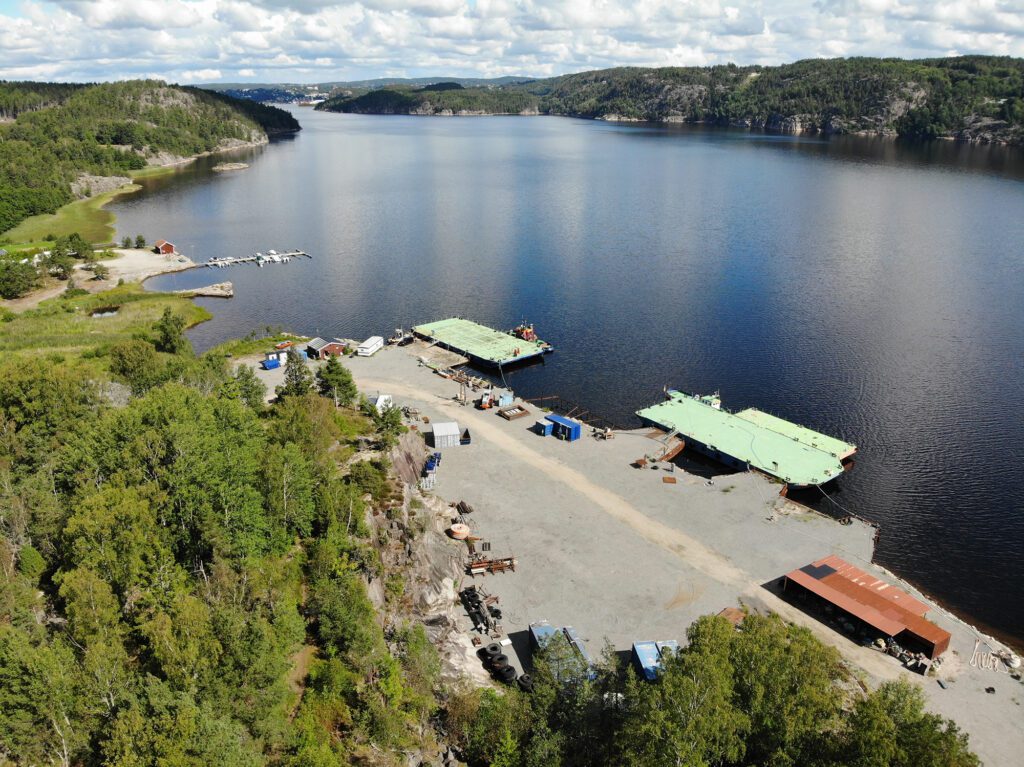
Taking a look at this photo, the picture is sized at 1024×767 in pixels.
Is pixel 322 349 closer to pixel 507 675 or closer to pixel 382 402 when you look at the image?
pixel 382 402

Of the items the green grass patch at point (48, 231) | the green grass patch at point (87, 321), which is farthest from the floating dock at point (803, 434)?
the green grass patch at point (48, 231)

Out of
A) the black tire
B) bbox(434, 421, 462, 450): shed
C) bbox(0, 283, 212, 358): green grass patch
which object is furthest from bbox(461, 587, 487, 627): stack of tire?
bbox(0, 283, 212, 358): green grass patch

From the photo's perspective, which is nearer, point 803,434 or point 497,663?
point 497,663

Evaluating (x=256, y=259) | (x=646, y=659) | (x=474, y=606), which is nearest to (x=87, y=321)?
(x=256, y=259)

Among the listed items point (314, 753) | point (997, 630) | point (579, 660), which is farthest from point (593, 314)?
point (314, 753)

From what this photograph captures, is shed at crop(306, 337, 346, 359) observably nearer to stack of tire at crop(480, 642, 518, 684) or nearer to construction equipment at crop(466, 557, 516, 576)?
construction equipment at crop(466, 557, 516, 576)

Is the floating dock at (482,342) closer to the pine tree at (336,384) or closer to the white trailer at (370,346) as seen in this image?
the white trailer at (370,346)
